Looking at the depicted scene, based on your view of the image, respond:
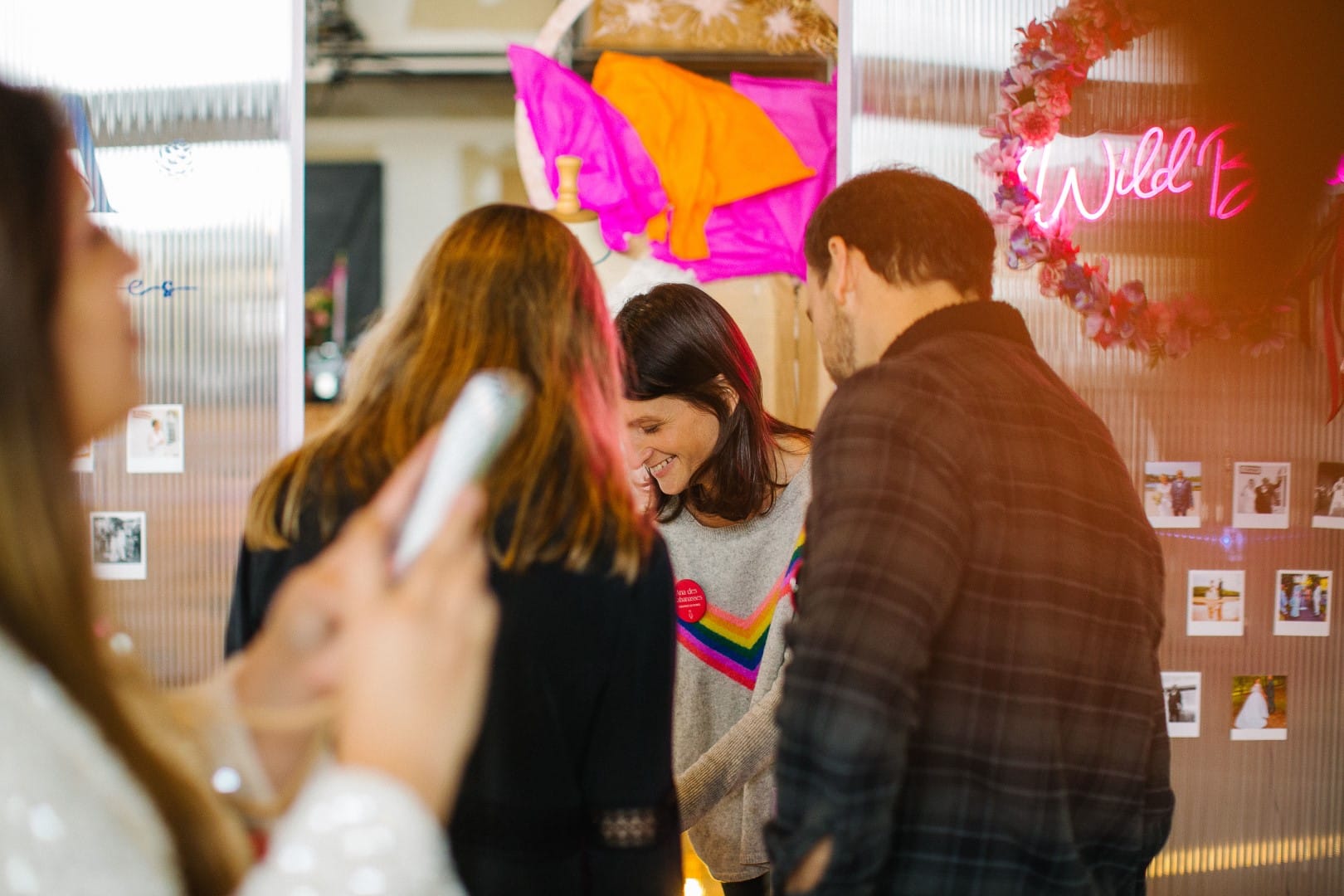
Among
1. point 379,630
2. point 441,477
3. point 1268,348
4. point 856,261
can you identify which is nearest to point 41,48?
point 856,261

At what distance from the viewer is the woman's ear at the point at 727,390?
1.76 meters

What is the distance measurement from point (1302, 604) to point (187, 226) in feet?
7.86

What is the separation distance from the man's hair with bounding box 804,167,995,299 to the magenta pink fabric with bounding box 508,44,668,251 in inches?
41.9

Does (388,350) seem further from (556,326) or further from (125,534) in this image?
(125,534)

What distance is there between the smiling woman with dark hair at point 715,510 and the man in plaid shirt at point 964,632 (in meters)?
0.55

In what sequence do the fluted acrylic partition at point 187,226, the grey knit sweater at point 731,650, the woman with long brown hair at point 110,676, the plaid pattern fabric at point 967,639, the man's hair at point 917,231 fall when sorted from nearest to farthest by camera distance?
the woman with long brown hair at point 110,676
the plaid pattern fabric at point 967,639
the man's hair at point 917,231
the grey knit sweater at point 731,650
the fluted acrylic partition at point 187,226

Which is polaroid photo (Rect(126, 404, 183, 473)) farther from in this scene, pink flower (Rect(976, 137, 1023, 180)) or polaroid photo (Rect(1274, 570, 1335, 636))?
polaroid photo (Rect(1274, 570, 1335, 636))

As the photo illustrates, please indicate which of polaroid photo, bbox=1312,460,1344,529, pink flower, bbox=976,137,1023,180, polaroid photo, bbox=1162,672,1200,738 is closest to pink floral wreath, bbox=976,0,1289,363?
pink flower, bbox=976,137,1023,180

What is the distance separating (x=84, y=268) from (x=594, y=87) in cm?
187

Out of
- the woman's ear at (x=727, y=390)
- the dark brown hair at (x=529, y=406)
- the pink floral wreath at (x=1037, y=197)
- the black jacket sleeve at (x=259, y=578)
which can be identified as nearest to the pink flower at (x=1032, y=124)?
the pink floral wreath at (x=1037, y=197)

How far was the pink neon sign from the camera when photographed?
210cm

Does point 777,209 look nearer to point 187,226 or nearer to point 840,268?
point 840,268

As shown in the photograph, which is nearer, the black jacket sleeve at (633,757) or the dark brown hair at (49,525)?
the dark brown hair at (49,525)

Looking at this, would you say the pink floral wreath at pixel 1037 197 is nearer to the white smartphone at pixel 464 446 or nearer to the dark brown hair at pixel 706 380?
the dark brown hair at pixel 706 380
